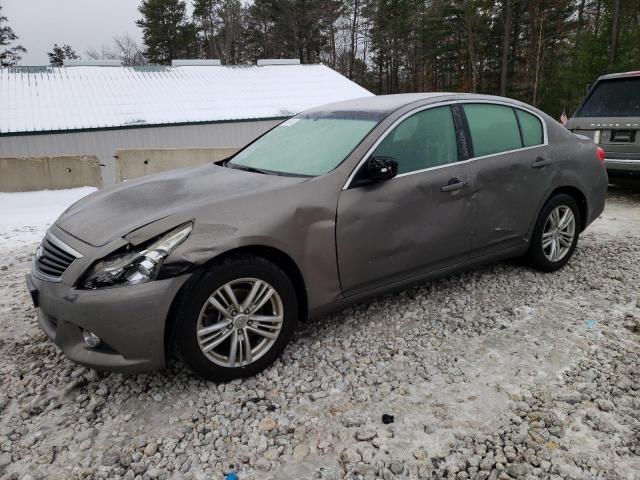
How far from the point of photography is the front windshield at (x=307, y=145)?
3.27 meters

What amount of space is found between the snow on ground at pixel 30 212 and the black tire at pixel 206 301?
435cm

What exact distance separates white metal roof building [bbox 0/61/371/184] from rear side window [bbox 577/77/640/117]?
18366mm

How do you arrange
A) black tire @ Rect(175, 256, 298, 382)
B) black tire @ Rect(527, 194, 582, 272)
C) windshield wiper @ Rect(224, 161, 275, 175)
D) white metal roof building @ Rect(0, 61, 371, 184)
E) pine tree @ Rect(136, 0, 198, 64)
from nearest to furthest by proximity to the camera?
black tire @ Rect(175, 256, 298, 382), windshield wiper @ Rect(224, 161, 275, 175), black tire @ Rect(527, 194, 582, 272), white metal roof building @ Rect(0, 61, 371, 184), pine tree @ Rect(136, 0, 198, 64)

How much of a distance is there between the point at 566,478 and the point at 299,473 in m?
1.19

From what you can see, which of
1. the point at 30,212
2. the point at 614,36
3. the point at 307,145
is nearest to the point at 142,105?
the point at 30,212

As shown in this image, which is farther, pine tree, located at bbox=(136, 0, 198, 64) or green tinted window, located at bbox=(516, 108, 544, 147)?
pine tree, located at bbox=(136, 0, 198, 64)

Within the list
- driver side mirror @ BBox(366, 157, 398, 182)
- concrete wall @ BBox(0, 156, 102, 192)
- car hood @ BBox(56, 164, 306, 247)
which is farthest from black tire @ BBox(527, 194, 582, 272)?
concrete wall @ BBox(0, 156, 102, 192)

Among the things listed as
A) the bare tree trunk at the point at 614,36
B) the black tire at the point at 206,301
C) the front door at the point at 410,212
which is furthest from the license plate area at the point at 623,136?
the bare tree trunk at the point at 614,36

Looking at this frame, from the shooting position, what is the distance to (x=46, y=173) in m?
8.63

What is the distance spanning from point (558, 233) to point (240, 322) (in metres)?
3.22

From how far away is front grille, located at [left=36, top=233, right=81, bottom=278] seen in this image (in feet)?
8.59

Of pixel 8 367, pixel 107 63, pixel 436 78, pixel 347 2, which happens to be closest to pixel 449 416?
pixel 8 367

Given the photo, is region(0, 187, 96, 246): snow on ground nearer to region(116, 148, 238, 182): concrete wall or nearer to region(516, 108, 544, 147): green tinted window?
region(116, 148, 238, 182): concrete wall

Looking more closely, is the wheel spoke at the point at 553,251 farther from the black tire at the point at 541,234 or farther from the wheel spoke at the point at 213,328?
the wheel spoke at the point at 213,328
